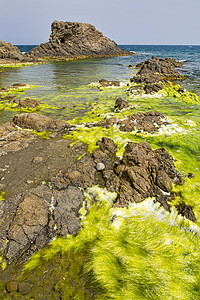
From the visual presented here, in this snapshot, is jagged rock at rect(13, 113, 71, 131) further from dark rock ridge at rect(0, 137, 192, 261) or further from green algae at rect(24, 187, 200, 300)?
green algae at rect(24, 187, 200, 300)

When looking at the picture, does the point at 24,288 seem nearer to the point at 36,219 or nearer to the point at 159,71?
the point at 36,219

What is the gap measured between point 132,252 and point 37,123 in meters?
7.54

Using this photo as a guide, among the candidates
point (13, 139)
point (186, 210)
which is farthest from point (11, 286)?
point (13, 139)

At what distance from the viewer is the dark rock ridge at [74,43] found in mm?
69188

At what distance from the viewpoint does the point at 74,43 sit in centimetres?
7306

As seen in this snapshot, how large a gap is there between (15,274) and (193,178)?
17.9ft

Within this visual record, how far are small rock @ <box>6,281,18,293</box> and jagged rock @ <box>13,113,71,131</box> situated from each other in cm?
686

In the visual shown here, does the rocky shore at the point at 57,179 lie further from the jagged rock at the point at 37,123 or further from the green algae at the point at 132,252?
the green algae at the point at 132,252

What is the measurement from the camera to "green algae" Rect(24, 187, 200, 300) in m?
3.16

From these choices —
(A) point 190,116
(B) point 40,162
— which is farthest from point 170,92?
(B) point 40,162

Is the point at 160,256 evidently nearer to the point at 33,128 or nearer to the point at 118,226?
the point at 118,226

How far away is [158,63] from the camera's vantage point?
28.7m

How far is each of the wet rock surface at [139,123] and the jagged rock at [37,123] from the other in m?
1.62

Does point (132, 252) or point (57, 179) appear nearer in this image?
point (132, 252)
